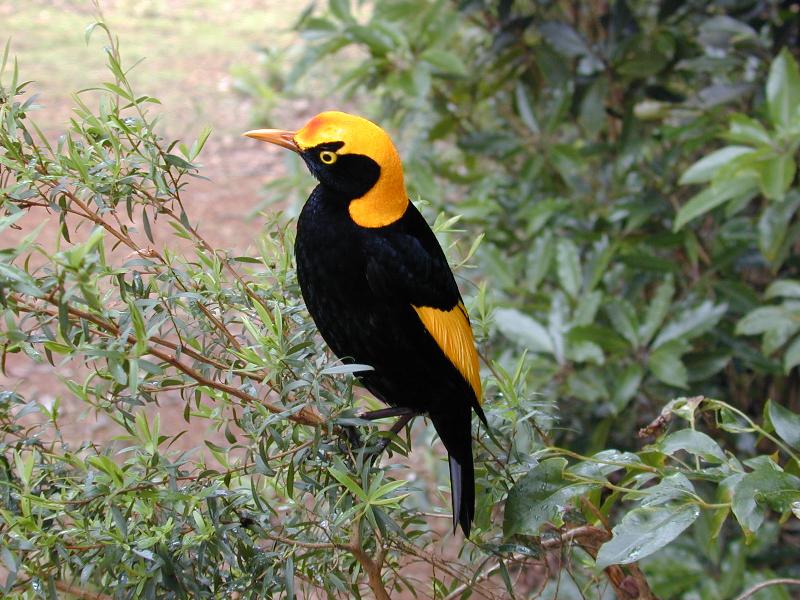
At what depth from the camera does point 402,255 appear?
3.68 ft

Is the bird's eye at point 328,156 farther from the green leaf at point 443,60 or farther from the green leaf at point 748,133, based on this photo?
the green leaf at point 443,60

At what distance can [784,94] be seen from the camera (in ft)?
5.57

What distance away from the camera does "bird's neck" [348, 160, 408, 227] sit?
3.73ft

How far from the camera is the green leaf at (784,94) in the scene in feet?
5.52

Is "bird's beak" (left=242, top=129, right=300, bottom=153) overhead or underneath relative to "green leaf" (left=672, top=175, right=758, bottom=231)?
overhead

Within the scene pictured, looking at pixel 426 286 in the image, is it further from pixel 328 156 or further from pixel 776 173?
pixel 776 173

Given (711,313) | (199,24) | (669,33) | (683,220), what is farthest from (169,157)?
(199,24)

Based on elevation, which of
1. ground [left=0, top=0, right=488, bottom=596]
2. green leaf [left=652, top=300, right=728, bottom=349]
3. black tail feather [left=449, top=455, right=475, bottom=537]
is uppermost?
black tail feather [left=449, top=455, right=475, bottom=537]

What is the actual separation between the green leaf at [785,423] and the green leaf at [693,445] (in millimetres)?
104

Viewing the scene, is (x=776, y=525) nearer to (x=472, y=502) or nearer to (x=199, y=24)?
(x=472, y=502)

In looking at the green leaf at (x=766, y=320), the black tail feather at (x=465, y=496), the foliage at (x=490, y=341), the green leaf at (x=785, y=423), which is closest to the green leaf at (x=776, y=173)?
the foliage at (x=490, y=341)

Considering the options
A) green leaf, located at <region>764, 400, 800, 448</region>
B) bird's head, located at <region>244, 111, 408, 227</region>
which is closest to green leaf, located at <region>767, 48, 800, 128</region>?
green leaf, located at <region>764, 400, 800, 448</region>

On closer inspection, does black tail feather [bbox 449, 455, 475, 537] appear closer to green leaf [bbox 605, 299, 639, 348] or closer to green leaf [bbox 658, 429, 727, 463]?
green leaf [bbox 658, 429, 727, 463]

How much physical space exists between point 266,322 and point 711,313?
4.21ft
